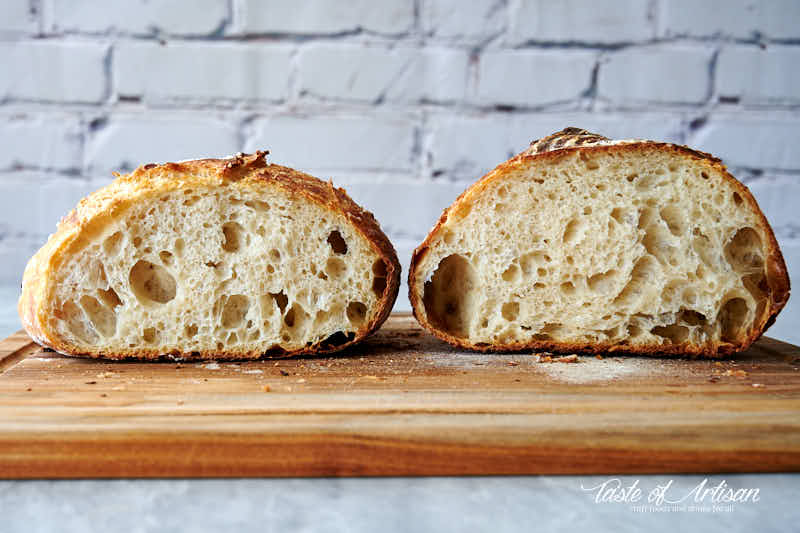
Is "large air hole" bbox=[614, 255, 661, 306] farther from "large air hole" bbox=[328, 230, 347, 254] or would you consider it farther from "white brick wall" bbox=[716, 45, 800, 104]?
"white brick wall" bbox=[716, 45, 800, 104]

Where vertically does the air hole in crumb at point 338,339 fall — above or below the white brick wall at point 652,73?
below

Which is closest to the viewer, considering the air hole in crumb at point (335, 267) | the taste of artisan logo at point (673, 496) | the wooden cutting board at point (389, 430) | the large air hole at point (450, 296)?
the taste of artisan logo at point (673, 496)

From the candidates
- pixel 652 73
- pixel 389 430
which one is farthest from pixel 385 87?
pixel 389 430

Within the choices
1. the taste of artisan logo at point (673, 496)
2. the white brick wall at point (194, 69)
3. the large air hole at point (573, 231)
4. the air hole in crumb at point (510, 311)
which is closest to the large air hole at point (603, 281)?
the large air hole at point (573, 231)

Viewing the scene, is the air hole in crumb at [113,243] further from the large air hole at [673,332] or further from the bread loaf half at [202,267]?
the large air hole at [673,332]

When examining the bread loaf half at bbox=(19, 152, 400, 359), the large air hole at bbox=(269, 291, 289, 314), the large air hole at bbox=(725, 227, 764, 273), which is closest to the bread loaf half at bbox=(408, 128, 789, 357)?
the large air hole at bbox=(725, 227, 764, 273)

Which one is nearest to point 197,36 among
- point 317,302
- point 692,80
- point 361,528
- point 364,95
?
point 364,95
